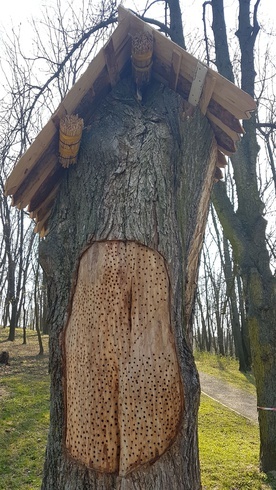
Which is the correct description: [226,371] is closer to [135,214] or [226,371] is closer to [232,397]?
[232,397]

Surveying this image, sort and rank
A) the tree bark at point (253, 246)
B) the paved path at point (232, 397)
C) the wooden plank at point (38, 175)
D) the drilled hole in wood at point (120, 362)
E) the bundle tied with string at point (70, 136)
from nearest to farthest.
→ 1. the drilled hole in wood at point (120, 362)
2. the bundle tied with string at point (70, 136)
3. the wooden plank at point (38, 175)
4. the tree bark at point (253, 246)
5. the paved path at point (232, 397)

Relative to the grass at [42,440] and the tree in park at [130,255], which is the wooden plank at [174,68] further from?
the grass at [42,440]

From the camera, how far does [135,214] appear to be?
215 centimetres

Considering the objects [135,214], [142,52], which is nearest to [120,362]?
[135,214]

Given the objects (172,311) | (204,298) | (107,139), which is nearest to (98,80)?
(107,139)

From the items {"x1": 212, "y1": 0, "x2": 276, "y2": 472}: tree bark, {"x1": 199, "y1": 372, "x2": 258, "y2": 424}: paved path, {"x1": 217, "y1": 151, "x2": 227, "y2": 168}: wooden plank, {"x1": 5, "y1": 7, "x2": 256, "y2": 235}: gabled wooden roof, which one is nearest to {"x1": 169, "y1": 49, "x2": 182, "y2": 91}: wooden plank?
{"x1": 5, "y1": 7, "x2": 256, "y2": 235}: gabled wooden roof

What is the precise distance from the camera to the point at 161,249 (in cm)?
214

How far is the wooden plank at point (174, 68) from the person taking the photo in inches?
101

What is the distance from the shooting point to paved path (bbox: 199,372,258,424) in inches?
383

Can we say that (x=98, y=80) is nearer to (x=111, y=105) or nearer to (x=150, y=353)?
(x=111, y=105)

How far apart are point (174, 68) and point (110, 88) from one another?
0.47 m

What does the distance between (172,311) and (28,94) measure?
353 cm

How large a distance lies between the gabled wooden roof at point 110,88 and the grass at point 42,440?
376cm

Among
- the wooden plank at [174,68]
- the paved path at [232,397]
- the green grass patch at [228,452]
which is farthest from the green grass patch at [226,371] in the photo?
the wooden plank at [174,68]
